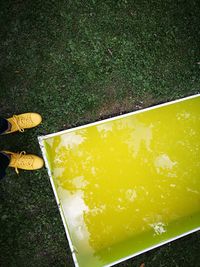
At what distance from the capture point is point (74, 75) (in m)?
2.74

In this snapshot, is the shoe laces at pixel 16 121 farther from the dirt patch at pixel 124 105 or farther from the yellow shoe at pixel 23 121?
the dirt patch at pixel 124 105

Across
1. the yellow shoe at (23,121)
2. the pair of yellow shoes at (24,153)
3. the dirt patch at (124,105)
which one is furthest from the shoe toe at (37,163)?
the dirt patch at (124,105)

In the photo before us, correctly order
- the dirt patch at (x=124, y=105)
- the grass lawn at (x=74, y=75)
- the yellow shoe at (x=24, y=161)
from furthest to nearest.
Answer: the dirt patch at (x=124, y=105)
the grass lawn at (x=74, y=75)
the yellow shoe at (x=24, y=161)

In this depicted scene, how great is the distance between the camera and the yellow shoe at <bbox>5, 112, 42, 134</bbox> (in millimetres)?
2520

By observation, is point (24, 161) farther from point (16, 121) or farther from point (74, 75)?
point (74, 75)

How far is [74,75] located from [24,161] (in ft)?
3.18

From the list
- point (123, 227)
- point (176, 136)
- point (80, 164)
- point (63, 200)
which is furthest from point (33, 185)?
point (176, 136)

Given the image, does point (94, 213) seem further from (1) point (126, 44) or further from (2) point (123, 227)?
(1) point (126, 44)

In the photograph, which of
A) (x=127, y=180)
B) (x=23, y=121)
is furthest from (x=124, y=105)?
(x=23, y=121)

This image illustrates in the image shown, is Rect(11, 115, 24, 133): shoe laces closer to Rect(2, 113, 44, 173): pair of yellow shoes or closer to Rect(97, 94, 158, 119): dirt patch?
Rect(2, 113, 44, 173): pair of yellow shoes

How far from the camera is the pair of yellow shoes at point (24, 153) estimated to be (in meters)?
2.49

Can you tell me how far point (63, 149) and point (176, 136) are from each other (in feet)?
3.83

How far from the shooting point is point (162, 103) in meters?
2.88

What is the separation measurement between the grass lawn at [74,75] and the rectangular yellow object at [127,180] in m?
0.15
